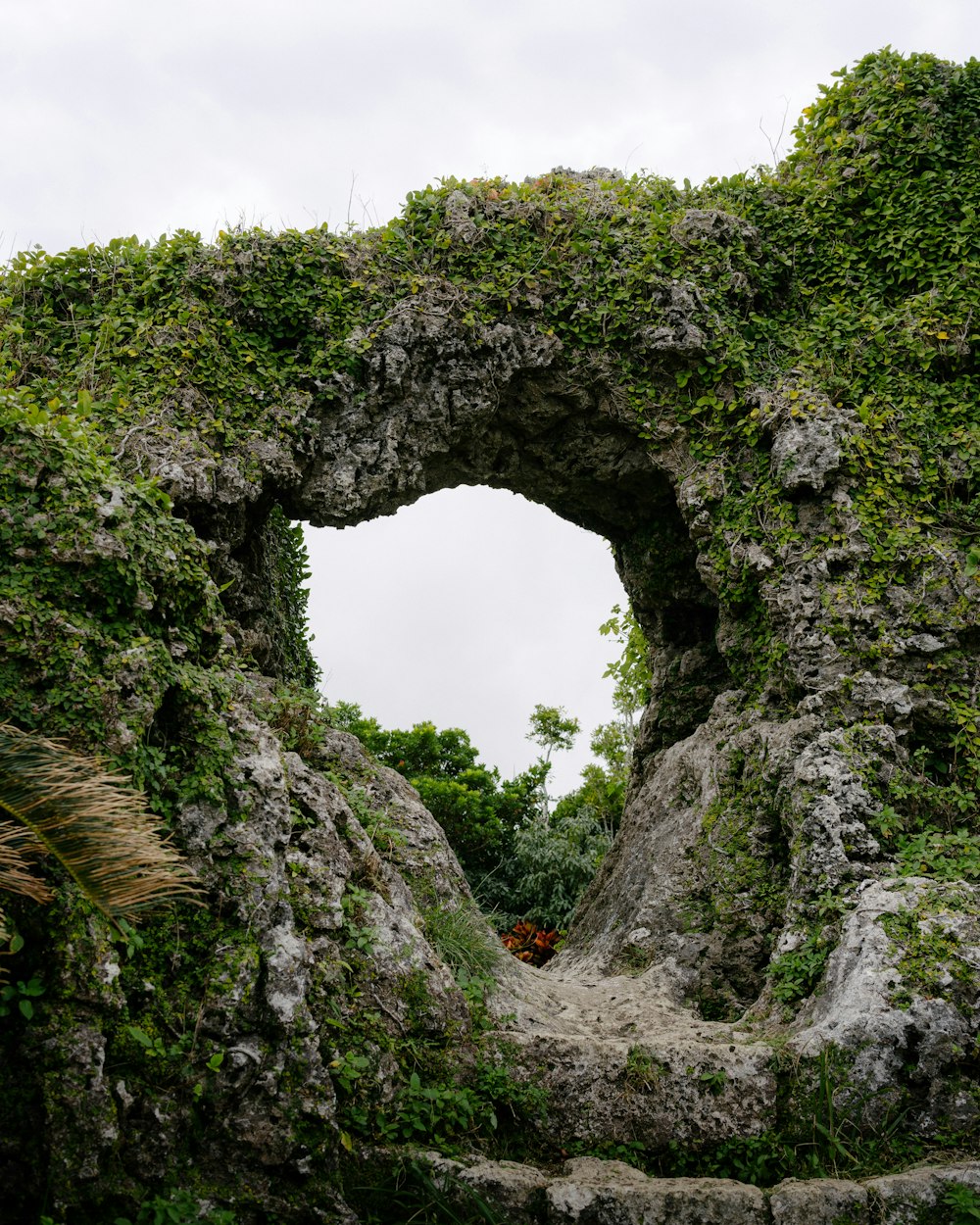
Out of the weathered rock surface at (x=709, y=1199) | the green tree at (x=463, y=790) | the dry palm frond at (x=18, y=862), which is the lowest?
the weathered rock surface at (x=709, y=1199)

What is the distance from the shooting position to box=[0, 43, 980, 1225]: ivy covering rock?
5.14 meters

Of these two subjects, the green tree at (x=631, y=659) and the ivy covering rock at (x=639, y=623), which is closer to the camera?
the ivy covering rock at (x=639, y=623)

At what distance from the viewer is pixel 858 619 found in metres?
8.05

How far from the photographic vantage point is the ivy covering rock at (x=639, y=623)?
5.14 meters

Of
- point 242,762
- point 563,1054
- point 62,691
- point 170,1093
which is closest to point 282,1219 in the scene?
point 170,1093

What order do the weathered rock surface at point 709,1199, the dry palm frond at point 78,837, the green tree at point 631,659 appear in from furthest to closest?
the green tree at point 631,659, the weathered rock surface at point 709,1199, the dry palm frond at point 78,837

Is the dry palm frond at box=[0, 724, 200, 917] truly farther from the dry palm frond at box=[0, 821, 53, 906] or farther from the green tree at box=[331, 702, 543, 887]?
the green tree at box=[331, 702, 543, 887]

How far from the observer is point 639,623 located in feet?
38.1

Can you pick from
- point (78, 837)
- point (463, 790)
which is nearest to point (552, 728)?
point (463, 790)

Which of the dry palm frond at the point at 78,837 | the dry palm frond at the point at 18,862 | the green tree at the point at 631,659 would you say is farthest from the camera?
the green tree at the point at 631,659

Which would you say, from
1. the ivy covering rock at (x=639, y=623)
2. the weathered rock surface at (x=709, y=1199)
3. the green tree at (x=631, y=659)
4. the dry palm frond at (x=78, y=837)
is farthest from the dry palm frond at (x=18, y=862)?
the green tree at (x=631, y=659)

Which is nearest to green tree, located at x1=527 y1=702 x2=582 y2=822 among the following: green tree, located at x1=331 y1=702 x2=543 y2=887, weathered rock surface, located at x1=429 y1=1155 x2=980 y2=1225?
green tree, located at x1=331 y1=702 x2=543 y2=887

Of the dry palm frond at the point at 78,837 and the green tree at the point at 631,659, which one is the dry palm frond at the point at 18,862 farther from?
the green tree at the point at 631,659

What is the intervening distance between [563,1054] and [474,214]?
8096 mm
